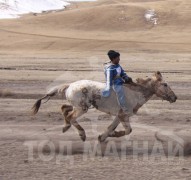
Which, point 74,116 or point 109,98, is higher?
point 109,98

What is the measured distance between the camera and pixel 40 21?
297 ft

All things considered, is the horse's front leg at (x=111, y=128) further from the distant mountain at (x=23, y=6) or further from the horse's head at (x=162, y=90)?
the distant mountain at (x=23, y=6)

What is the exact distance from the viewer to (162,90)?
10.3 meters

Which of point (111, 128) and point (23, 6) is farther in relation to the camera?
point (23, 6)

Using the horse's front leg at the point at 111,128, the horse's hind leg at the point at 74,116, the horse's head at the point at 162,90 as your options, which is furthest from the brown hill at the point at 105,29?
the horse's hind leg at the point at 74,116

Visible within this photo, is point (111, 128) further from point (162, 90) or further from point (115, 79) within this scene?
point (162, 90)

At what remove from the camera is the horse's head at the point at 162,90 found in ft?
33.7

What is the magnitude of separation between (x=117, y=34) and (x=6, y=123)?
61635 millimetres

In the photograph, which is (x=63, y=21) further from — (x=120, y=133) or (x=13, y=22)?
(x=120, y=133)

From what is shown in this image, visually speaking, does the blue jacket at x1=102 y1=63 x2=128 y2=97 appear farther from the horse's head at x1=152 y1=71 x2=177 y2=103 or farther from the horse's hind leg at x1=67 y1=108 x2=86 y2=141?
the horse's head at x1=152 y1=71 x2=177 y2=103

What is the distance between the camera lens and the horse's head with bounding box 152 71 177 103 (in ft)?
33.7

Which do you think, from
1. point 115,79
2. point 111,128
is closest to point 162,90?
point 115,79

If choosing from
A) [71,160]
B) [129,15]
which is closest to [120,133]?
[71,160]

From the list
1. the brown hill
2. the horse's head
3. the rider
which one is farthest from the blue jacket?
the brown hill
